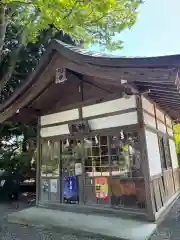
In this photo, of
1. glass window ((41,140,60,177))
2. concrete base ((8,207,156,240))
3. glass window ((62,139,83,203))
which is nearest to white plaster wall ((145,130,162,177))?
concrete base ((8,207,156,240))

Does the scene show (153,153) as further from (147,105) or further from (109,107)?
(109,107)

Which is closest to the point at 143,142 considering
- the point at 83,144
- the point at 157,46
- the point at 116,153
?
the point at 116,153

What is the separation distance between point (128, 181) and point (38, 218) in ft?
8.21

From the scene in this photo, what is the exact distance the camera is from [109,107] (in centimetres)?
544

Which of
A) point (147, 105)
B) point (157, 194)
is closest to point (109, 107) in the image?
point (147, 105)

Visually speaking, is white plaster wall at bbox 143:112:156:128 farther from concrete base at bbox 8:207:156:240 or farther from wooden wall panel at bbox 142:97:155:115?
concrete base at bbox 8:207:156:240

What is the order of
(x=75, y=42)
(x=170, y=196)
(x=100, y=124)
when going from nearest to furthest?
(x=100, y=124) < (x=170, y=196) < (x=75, y=42)

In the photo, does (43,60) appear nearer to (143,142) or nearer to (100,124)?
(100,124)

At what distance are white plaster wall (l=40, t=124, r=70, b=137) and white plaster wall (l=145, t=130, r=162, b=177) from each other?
2435 millimetres

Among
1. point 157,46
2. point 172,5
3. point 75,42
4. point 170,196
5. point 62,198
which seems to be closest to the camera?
point 62,198

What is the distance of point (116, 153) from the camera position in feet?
17.2

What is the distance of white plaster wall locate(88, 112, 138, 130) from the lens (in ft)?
16.5

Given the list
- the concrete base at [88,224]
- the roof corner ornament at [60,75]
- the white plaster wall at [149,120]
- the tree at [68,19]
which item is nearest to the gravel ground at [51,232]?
the concrete base at [88,224]

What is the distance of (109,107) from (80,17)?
4.03 metres
